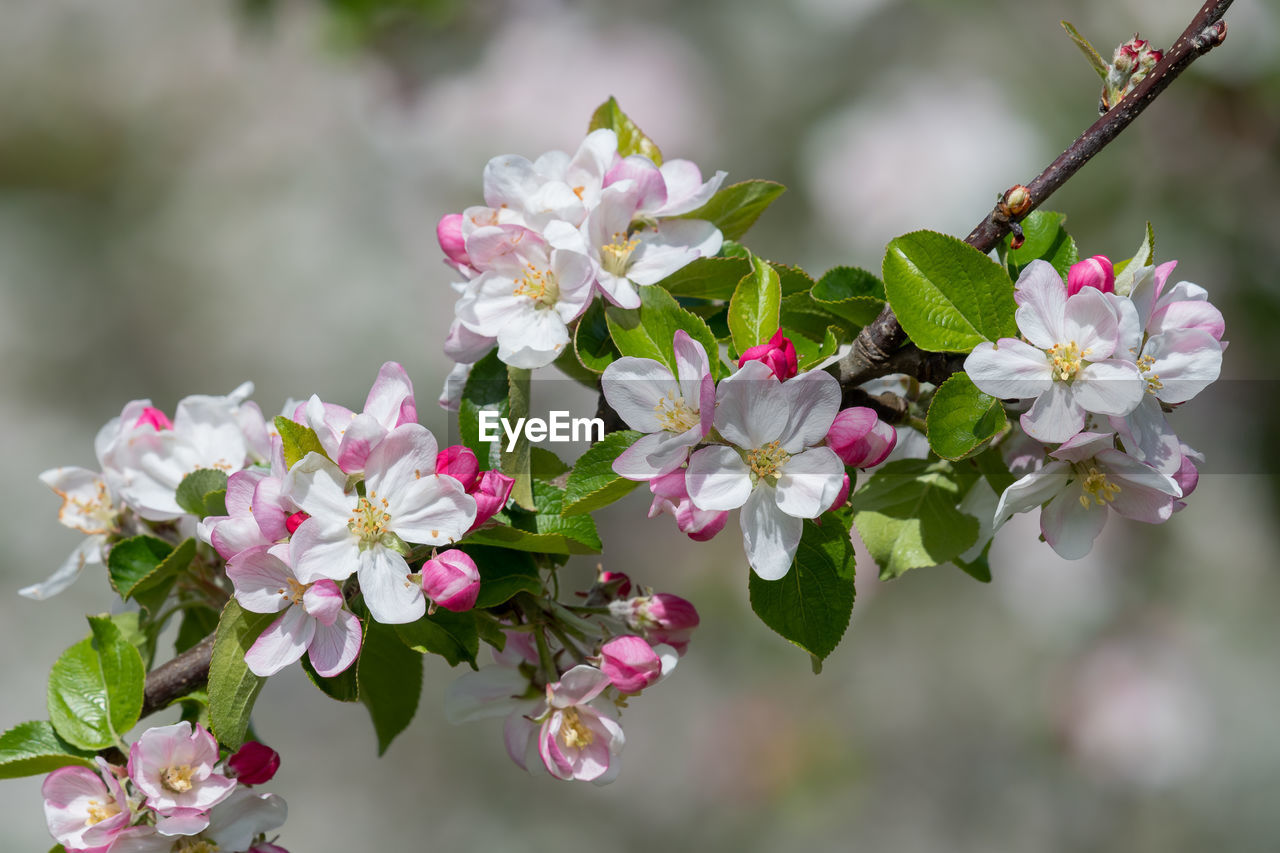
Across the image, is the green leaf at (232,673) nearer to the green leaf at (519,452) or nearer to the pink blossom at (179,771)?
the pink blossom at (179,771)

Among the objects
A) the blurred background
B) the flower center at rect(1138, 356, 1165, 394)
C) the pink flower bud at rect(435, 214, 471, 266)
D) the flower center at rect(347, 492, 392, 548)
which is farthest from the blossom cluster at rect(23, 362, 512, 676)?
the blurred background

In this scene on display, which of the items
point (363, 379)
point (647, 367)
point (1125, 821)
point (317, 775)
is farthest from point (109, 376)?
point (1125, 821)

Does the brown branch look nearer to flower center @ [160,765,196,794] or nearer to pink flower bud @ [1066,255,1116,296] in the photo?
pink flower bud @ [1066,255,1116,296]

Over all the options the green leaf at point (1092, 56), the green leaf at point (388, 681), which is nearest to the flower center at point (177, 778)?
the green leaf at point (388, 681)

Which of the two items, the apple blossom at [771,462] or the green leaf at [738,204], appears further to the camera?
the green leaf at [738,204]

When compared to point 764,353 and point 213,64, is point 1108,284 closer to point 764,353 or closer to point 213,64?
point 764,353

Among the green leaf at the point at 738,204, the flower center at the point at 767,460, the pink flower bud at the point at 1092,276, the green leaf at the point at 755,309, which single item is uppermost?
the green leaf at the point at 738,204
